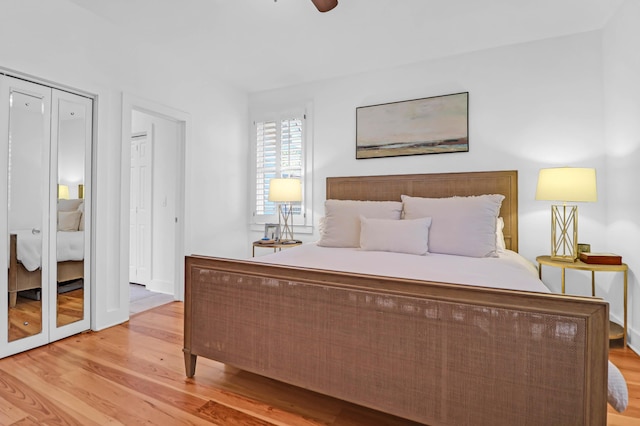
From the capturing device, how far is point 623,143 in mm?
2539

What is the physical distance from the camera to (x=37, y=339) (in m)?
2.40

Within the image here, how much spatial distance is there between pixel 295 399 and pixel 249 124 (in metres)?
3.51

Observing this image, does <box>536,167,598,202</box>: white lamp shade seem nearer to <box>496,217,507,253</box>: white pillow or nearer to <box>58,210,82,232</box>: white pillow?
<box>496,217,507,253</box>: white pillow

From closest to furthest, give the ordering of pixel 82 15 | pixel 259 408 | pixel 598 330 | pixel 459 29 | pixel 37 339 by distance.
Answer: pixel 598 330
pixel 259 408
pixel 37 339
pixel 82 15
pixel 459 29

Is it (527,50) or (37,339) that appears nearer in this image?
(37,339)

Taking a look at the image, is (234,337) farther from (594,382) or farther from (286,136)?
(286,136)

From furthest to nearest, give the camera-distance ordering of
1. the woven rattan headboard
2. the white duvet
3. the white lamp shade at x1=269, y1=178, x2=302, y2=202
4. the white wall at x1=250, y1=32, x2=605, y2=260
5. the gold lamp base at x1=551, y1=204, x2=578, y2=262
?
the white lamp shade at x1=269, y1=178, x2=302, y2=202
the woven rattan headboard
the white wall at x1=250, y1=32, x2=605, y2=260
the gold lamp base at x1=551, y1=204, x2=578, y2=262
the white duvet

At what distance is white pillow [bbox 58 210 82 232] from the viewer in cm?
257

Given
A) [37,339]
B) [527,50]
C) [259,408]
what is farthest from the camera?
[527,50]

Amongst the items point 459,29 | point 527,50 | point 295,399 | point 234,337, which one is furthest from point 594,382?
Result: point 527,50

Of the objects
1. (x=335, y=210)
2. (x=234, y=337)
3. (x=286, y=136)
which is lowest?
(x=234, y=337)

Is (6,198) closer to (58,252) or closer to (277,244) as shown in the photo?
(58,252)

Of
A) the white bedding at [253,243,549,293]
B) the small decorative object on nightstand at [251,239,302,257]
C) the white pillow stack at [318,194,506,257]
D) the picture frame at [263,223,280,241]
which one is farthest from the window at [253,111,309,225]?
the white bedding at [253,243,549,293]

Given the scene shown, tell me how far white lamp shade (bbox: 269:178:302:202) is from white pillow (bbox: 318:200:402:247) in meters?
0.72
